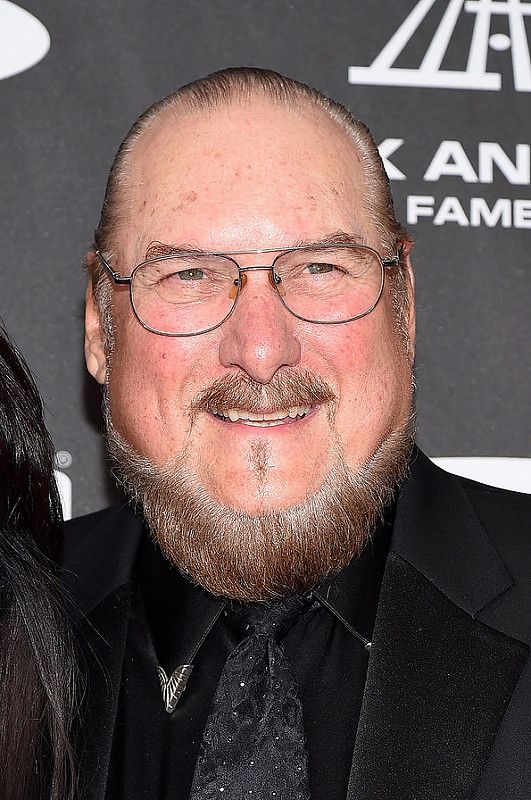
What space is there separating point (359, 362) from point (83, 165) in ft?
2.63

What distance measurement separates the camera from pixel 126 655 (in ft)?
5.48

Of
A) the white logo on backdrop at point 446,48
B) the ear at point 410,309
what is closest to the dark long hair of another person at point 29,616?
the ear at point 410,309

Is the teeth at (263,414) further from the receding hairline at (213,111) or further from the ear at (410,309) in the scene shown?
the receding hairline at (213,111)

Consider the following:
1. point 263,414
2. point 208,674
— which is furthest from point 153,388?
point 208,674

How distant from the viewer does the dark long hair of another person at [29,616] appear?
1524mm

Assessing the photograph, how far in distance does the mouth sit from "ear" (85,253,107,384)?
1.06 ft

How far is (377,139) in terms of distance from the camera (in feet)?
7.07

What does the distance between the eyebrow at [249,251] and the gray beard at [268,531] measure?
0.95 feet

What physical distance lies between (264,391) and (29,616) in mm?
457

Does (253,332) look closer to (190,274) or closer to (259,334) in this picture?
(259,334)

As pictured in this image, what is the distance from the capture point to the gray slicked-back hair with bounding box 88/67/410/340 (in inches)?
67.8

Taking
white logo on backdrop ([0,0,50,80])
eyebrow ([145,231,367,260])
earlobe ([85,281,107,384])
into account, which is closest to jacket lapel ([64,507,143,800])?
earlobe ([85,281,107,384])

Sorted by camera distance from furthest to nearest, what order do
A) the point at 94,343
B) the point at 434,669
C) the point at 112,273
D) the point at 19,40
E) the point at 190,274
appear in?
the point at 19,40 < the point at 94,343 < the point at 112,273 < the point at 190,274 < the point at 434,669

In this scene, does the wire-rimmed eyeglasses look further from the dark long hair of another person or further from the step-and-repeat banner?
the step-and-repeat banner
